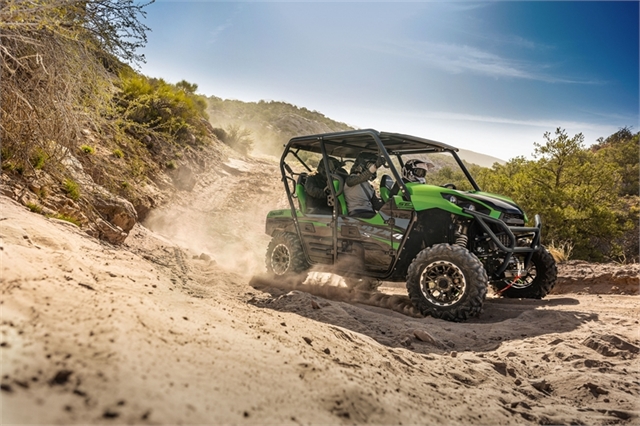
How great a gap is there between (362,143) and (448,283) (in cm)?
283

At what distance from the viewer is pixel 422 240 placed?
5.72 meters

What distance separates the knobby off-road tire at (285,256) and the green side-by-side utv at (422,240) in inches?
0.6

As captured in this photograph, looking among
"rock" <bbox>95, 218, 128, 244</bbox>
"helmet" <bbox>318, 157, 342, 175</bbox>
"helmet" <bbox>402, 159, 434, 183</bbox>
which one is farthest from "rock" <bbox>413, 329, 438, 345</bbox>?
"rock" <bbox>95, 218, 128, 244</bbox>

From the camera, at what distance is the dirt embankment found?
5.12ft

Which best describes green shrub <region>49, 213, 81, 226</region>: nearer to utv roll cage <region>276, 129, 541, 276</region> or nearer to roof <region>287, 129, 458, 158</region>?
utv roll cage <region>276, 129, 541, 276</region>

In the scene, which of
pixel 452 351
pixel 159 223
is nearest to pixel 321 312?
pixel 452 351

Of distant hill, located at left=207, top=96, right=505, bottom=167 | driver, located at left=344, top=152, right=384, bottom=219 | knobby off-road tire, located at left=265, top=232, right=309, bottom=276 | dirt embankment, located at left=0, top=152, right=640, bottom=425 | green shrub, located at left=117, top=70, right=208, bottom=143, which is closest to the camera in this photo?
dirt embankment, located at left=0, top=152, right=640, bottom=425

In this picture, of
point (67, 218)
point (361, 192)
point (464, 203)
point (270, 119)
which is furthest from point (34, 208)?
point (270, 119)

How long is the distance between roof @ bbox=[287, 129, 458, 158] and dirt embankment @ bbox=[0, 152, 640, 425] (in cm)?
230

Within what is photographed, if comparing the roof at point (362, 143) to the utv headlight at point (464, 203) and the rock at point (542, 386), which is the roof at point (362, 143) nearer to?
the utv headlight at point (464, 203)

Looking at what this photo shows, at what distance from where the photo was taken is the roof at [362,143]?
20.3ft

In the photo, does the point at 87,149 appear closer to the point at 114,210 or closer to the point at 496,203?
the point at 114,210

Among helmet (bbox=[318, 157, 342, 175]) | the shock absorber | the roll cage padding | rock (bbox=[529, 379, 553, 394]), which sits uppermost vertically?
helmet (bbox=[318, 157, 342, 175])

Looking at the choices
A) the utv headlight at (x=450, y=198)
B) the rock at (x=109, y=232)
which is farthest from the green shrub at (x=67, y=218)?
the utv headlight at (x=450, y=198)
